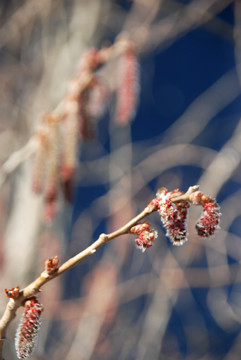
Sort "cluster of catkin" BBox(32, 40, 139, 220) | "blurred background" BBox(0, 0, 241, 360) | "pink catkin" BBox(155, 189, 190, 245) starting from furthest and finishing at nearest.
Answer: "blurred background" BBox(0, 0, 241, 360)
"cluster of catkin" BBox(32, 40, 139, 220)
"pink catkin" BBox(155, 189, 190, 245)

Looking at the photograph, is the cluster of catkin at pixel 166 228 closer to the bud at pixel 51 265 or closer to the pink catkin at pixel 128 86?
the bud at pixel 51 265

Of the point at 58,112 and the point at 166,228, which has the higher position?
the point at 58,112

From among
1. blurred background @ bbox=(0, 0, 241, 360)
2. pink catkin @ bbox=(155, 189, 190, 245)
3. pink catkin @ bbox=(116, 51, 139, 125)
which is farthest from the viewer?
blurred background @ bbox=(0, 0, 241, 360)

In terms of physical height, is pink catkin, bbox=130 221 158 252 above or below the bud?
below

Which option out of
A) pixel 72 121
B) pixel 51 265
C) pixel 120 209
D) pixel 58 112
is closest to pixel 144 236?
pixel 51 265

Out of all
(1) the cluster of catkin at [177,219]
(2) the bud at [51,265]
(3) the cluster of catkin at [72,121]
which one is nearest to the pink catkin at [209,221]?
(1) the cluster of catkin at [177,219]

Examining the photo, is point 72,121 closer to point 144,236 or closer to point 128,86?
point 128,86

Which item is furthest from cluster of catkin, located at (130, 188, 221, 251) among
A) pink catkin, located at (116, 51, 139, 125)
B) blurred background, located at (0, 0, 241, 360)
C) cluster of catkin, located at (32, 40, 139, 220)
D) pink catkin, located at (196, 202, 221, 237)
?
blurred background, located at (0, 0, 241, 360)

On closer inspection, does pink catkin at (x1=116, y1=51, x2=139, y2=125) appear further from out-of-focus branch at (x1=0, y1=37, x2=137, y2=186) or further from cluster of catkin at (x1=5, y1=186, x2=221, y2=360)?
cluster of catkin at (x1=5, y1=186, x2=221, y2=360)
